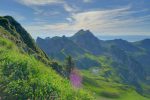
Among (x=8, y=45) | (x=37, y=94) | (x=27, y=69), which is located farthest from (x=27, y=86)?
(x=8, y=45)

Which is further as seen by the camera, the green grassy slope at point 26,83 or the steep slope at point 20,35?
the steep slope at point 20,35

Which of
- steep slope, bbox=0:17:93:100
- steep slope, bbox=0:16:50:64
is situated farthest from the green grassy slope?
steep slope, bbox=0:16:50:64

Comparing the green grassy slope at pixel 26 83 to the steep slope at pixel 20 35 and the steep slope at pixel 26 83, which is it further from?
the steep slope at pixel 20 35

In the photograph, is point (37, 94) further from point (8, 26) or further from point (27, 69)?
point (8, 26)

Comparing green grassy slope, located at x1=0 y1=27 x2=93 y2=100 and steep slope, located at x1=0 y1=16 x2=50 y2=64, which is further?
steep slope, located at x1=0 y1=16 x2=50 y2=64

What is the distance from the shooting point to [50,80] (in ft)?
169

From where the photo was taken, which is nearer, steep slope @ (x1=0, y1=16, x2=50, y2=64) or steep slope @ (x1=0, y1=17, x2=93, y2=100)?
steep slope @ (x1=0, y1=17, x2=93, y2=100)

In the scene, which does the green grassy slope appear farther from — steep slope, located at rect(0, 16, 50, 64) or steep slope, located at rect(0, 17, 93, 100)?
steep slope, located at rect(0, 16, 50, 64)

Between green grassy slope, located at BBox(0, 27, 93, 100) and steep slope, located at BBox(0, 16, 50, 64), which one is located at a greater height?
steep slope, located at BBox(0, 16, 50, 64)

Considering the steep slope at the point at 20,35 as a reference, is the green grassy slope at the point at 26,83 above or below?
below

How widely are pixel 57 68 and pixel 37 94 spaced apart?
64.5m

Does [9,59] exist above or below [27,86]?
above

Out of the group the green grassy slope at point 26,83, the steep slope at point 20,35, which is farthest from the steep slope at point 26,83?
the steep slope at point 20,35

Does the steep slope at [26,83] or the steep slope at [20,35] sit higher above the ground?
the steep slope at [20,35]
